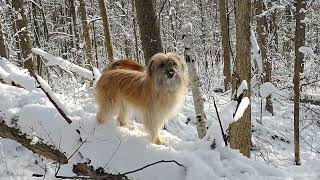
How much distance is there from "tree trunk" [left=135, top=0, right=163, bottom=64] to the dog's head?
1.58 metres

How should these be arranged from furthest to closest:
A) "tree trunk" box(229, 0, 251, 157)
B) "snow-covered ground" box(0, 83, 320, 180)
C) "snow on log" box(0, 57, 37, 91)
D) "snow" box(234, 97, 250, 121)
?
1. "snow on log" box(0, 57, 37, 91)
2. "tree trunk" box(229, 0, 251, 157)
3. "snow" box(234, 97, 250, 121)
4. "snow-covered ground" box(0, 83, 320, 180)

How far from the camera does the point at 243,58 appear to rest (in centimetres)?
592

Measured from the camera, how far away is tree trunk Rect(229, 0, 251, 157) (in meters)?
5.81

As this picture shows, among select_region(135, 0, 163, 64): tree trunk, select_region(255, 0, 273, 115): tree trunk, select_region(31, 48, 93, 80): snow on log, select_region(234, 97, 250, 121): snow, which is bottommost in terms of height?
select_region(255, 0, 273, 115): tree trunk

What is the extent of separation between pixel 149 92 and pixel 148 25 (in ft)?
5.85

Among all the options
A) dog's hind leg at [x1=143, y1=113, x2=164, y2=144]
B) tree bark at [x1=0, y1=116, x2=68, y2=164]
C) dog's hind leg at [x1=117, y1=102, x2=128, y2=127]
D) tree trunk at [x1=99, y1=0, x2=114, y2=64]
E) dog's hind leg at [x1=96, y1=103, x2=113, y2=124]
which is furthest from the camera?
tree trunk at [x1=99, y1=0, x2=114, y2=64]

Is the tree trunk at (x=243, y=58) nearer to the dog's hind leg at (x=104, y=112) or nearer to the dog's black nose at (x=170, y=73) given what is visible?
the dog's black nose at (x=170, y=73)

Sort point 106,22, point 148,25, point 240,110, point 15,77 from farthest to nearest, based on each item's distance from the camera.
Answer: point 106,22, point 148,25, point 15,77, point 240,110

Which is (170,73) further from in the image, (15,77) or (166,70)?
(15,77)

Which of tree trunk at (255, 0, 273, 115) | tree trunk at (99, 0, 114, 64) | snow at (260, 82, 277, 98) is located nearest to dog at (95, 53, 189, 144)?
snow at (260, 82, 277, 98)

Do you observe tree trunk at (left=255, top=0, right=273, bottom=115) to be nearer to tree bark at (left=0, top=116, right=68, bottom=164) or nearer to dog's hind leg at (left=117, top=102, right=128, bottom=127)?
dog's hind leg at (left=117, top=102, right=128, bottom=127)

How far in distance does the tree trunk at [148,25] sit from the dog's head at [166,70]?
158cm

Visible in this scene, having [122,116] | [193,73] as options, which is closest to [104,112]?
[122,116]

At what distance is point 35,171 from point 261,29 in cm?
1017
